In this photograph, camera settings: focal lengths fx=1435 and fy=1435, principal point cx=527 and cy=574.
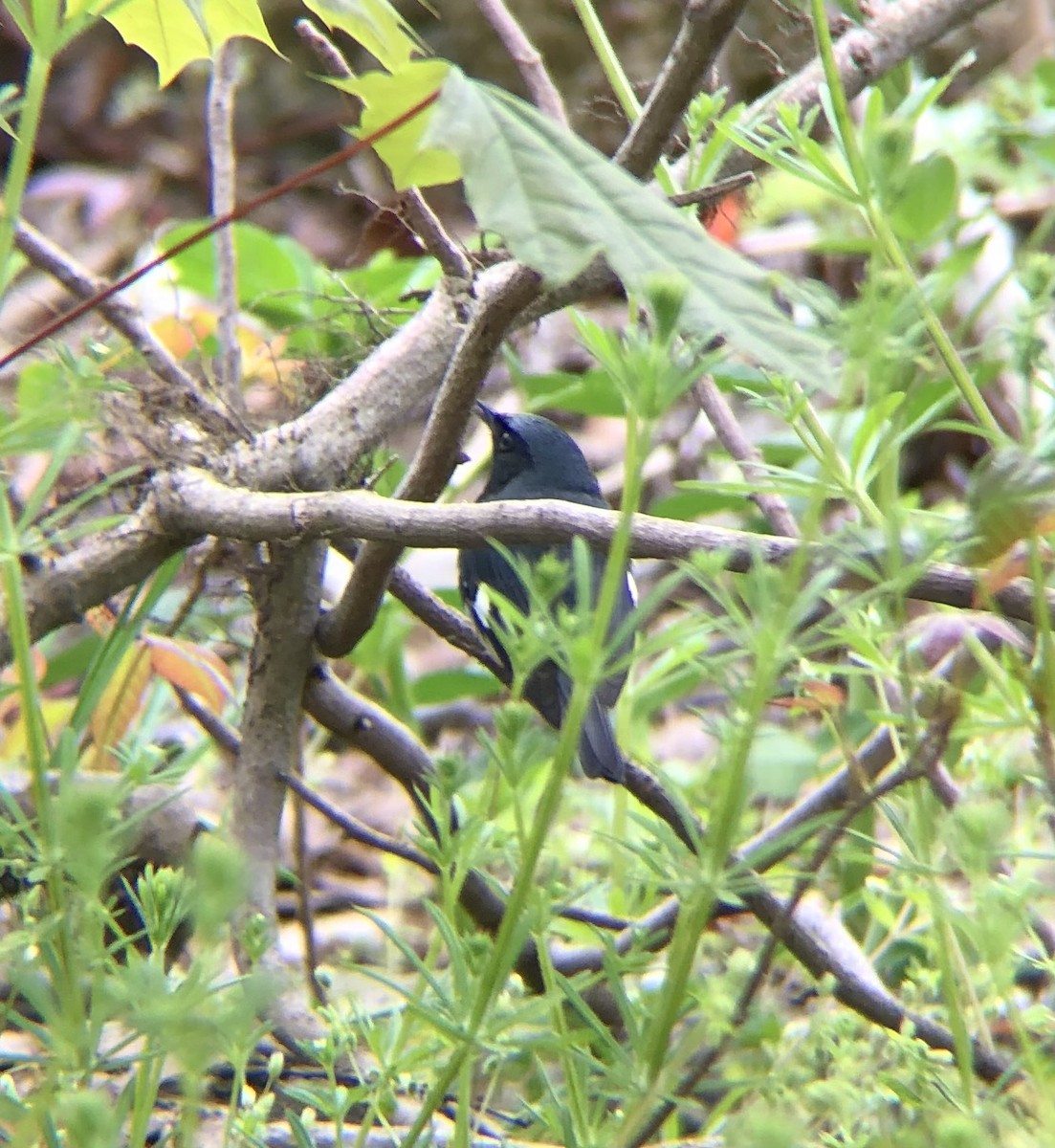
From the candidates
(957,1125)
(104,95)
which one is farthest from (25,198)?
(957,1125)

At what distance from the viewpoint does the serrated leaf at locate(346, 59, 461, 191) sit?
34.1 inches

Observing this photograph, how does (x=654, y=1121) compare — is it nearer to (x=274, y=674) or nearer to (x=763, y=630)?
(x=763, y=630)

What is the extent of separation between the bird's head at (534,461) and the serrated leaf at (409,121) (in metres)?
1.77

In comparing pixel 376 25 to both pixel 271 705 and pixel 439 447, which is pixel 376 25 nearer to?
pixel 439 447

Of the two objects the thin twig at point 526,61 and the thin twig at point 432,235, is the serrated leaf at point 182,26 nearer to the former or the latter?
the thin twig at point 432,235

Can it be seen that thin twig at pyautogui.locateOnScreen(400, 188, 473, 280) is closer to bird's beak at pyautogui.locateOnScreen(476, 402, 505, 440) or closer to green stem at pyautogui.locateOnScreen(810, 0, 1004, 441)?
green stem at pyautogui.locateOnScreen(810, 0, 1004, 441)

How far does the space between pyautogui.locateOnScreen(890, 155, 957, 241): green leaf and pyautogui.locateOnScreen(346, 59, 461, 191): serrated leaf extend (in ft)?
1.41

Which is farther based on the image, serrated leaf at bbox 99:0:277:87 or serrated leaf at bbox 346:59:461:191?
serrated leaf at bbox 99:0:277:87

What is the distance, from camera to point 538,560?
254 centimetres

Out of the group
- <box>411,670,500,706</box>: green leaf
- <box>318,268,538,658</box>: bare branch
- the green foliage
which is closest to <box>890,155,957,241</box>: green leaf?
the green foliage

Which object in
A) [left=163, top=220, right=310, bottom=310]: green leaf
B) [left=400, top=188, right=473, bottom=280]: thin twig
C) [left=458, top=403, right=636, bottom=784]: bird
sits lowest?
[left=458, top=403, right=636, bottom=784]: bird

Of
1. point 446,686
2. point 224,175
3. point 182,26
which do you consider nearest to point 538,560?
point 446,686

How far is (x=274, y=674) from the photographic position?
1534mm

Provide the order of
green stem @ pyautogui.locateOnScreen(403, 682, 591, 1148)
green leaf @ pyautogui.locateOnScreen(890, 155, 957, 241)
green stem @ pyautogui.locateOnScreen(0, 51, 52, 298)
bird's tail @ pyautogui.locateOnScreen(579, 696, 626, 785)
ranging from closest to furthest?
1. green stem @ pyautogui.locateOnScreen(403, 682, 591, 1148)
2. green stem @ pyautogui.locateOnScreen(0, 51, 52, 298)
3. green leaf @ pyautogui.locateOnScreen(890, 155, 957, 241)
4. bird's tail @ pyautogui.locateOnScreen(579, 696, 626, 785)
